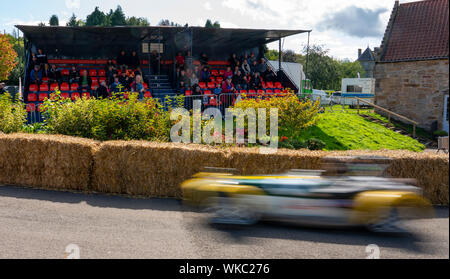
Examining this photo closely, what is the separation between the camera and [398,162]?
8.25 m

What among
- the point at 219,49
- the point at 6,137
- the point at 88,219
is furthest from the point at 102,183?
the point at 219,49

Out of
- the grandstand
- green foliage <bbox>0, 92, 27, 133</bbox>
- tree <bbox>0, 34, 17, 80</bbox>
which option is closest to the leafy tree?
tree <bbox>0, 34, 17, 80</bbox>

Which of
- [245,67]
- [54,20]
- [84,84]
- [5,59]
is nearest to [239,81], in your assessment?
[245,67]

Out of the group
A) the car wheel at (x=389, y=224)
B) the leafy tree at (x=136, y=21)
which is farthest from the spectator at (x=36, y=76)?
the leafy tree at (x=136, y=21)

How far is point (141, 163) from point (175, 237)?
123 inches

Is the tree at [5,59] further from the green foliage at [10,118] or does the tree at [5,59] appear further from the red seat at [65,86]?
the green foliage at [10,118]

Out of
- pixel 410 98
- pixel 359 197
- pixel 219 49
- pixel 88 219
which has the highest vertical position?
pixel 219 49

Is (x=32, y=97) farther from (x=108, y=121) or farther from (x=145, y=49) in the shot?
(x=108, y=121)

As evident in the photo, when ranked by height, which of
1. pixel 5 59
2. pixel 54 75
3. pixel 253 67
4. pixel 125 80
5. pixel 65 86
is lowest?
pixel 65 86

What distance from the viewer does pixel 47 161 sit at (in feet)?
30.3

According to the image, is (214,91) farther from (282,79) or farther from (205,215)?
(205,215)

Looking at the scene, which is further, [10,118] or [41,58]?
[41,58]

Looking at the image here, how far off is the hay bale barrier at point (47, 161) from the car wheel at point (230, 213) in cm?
391

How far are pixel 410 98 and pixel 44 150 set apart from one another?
2113 centimetres
